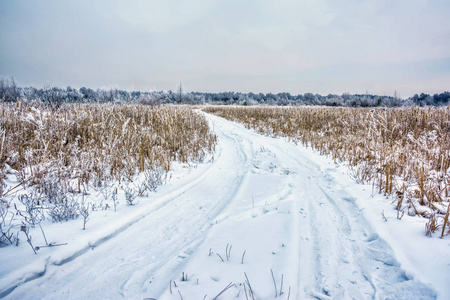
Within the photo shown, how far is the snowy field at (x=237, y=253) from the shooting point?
5.80ft

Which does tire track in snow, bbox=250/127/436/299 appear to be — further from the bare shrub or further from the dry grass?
the dry grass

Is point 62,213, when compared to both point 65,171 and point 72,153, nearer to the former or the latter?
point 65,171

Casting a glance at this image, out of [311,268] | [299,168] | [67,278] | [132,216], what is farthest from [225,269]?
[299,168]

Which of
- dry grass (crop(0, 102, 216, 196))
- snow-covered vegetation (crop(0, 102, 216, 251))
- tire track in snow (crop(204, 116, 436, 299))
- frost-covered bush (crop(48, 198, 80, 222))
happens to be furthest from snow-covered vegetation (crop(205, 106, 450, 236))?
dry grass (crop(0, 102, 216, 196))

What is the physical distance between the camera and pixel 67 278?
190cm

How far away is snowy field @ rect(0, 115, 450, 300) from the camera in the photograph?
5.80 ft

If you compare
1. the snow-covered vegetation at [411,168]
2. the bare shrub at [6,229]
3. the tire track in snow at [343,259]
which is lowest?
the tire track in snow at [343,259]

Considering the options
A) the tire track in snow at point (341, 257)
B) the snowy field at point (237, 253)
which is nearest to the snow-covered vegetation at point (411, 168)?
the snowy field at point (237, 253)

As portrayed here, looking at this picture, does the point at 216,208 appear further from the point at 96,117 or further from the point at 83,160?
the point at 96,117

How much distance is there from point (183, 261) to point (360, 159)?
5275 mm

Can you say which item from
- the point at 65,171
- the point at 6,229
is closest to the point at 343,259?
the point at 6,229

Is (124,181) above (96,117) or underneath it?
underneath

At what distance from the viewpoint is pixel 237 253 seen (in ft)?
7.35

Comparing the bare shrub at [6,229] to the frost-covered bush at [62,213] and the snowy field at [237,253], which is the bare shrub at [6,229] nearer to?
the snowy field at [237,253]
